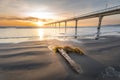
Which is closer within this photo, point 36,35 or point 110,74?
point 110,74

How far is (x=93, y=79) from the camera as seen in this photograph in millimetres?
4082

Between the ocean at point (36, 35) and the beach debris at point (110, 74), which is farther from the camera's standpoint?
the ocean at point (36, 35)

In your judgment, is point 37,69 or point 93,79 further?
point 37,69

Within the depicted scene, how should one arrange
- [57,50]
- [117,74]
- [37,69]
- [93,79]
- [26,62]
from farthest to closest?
[57,50] < [26,62] < [37,69] < [117,74] < [93,79]

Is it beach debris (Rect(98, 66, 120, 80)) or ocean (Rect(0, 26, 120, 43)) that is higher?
ocean (Rect(0, 26, 120, 43))

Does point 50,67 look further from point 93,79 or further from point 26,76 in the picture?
point 93,79

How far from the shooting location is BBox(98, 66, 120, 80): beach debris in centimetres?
415

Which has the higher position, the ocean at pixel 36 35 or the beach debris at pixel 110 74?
the ocean at pixel 36 35

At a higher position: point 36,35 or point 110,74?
point 36,35

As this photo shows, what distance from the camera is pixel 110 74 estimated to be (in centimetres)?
441

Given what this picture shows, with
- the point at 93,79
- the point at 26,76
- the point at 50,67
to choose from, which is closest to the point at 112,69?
the point at 93,79

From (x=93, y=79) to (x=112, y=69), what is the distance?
1.29 metres

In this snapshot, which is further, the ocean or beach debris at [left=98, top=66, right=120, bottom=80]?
the ocean

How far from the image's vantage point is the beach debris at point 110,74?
4.15 meters
